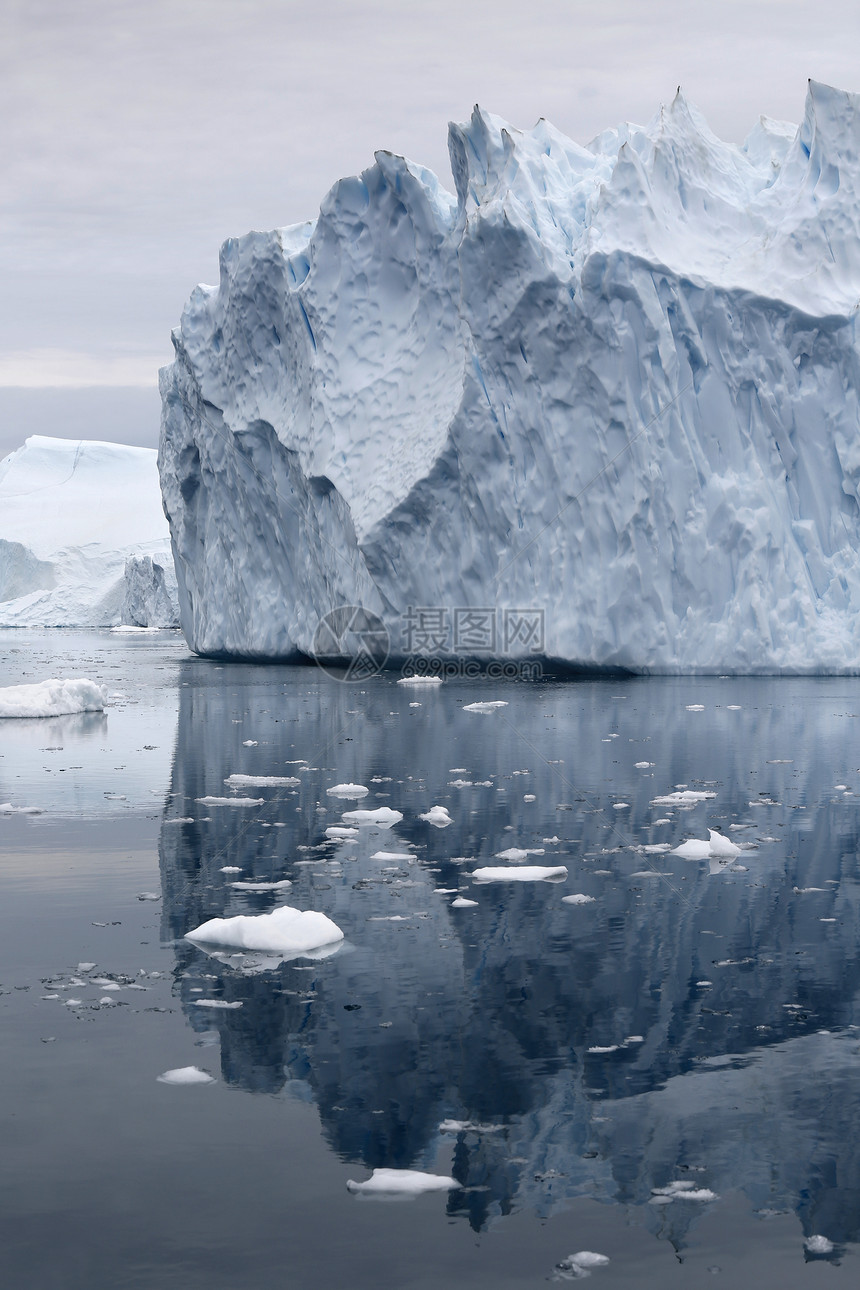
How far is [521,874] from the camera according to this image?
5.89 metres

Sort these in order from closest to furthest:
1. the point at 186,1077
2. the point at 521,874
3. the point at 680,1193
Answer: the point at 680,1193 → the point at 186,1077 → the point at 521,874

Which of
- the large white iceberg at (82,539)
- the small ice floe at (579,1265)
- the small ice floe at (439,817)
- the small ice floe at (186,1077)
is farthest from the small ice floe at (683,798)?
the large white iceberg at (82,539)

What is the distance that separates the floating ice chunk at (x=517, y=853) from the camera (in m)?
6.31

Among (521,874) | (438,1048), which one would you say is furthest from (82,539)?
(438,1048)

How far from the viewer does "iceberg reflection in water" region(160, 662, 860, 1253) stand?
303cm

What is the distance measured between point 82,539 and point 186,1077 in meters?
67.2

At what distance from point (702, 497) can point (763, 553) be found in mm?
1184

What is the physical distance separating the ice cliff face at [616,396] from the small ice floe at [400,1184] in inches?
631

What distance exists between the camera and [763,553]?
1845cm

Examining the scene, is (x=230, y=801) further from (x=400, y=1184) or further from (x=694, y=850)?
(x=400, y=1184)

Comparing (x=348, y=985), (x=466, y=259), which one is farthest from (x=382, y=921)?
(x=466, y=259)

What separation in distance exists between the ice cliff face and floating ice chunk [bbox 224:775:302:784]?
34.0ft

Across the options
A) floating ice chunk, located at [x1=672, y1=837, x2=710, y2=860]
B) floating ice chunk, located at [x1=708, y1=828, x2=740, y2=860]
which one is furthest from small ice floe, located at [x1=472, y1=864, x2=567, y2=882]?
floating ice chunk, located at [x1=708, y1=828, x2=740, y2=860]

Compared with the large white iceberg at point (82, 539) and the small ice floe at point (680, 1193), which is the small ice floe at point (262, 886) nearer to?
the small ice floe at point (680, 1193)
